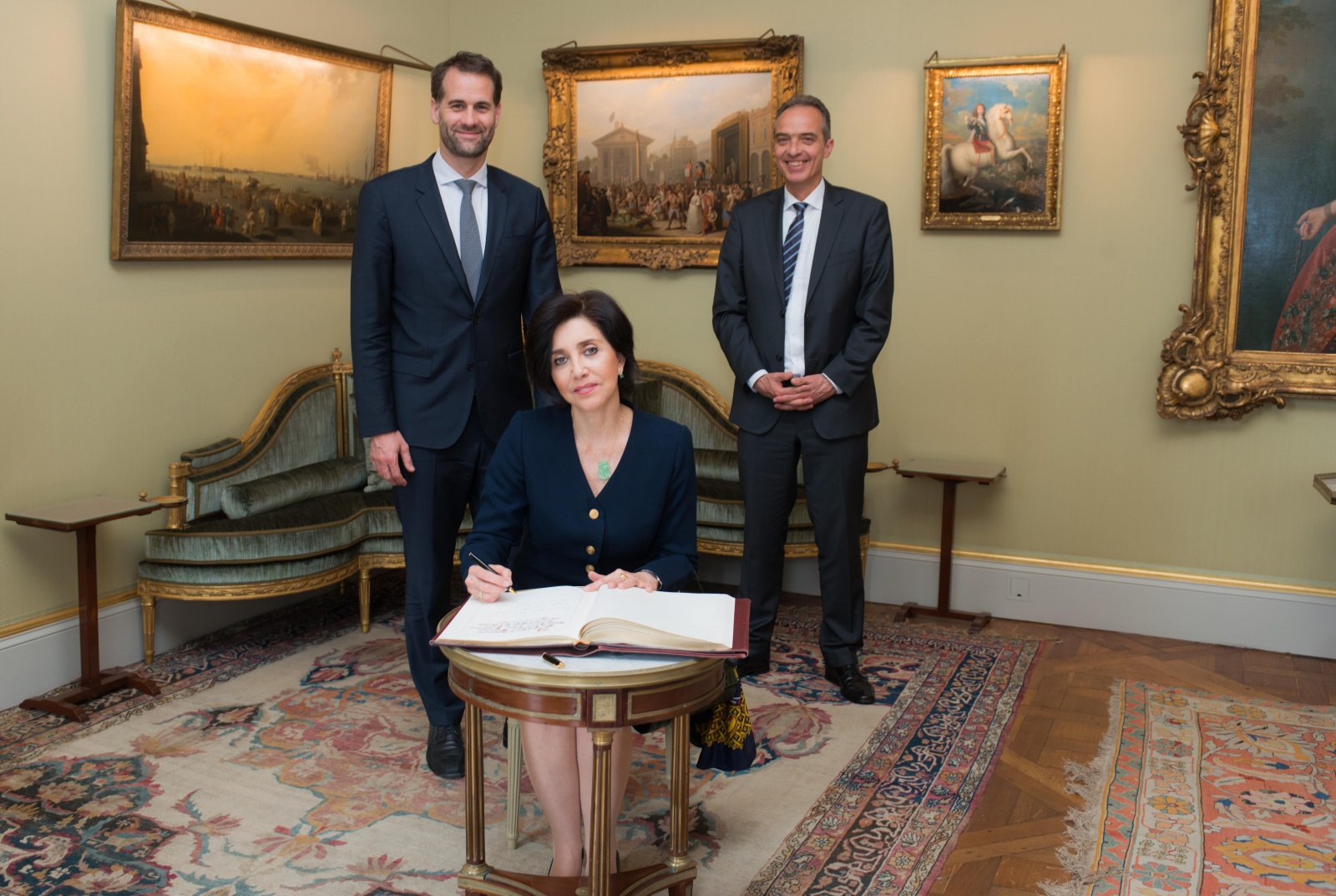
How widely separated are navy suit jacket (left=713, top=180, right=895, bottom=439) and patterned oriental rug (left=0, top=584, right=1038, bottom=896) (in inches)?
47.2

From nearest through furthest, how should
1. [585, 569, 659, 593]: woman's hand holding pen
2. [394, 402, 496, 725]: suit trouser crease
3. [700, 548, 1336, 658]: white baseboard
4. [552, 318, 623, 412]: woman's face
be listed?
[585, 569, 659, 593]: woman's hand holding pen, [552, 318, 623, 412]: woman's face, [394, 402, 496, 725]: suit trouser crease, [700, 548, 1336, 658]: white baseboard

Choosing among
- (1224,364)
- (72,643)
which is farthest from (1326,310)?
(72,643)

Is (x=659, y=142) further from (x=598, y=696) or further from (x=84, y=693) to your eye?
(x=598, y=696)

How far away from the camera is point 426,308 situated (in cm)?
404

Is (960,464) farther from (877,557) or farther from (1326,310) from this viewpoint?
(1326,310)

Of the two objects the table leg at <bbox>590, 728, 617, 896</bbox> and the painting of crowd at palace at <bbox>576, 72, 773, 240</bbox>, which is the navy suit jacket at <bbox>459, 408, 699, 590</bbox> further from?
the painting of crowd at palace at <bbox>576, 72, 773, 240</bbox>

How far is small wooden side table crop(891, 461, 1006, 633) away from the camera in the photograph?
5.91 metres

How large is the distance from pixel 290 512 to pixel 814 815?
2990 mm

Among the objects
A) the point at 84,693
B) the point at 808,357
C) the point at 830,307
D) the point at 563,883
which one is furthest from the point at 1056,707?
the point at 84,693

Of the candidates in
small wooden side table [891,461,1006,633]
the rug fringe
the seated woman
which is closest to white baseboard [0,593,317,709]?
the seated woman

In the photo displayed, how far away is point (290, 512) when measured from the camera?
5.60m

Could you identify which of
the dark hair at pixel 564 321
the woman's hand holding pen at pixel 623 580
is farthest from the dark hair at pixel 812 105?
the woman's hand holding pen at pixel 623 580

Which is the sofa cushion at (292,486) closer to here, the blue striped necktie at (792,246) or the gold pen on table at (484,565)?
the blue striped necktie at (792,246)

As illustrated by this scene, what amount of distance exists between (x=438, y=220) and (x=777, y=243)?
1.55 metres
